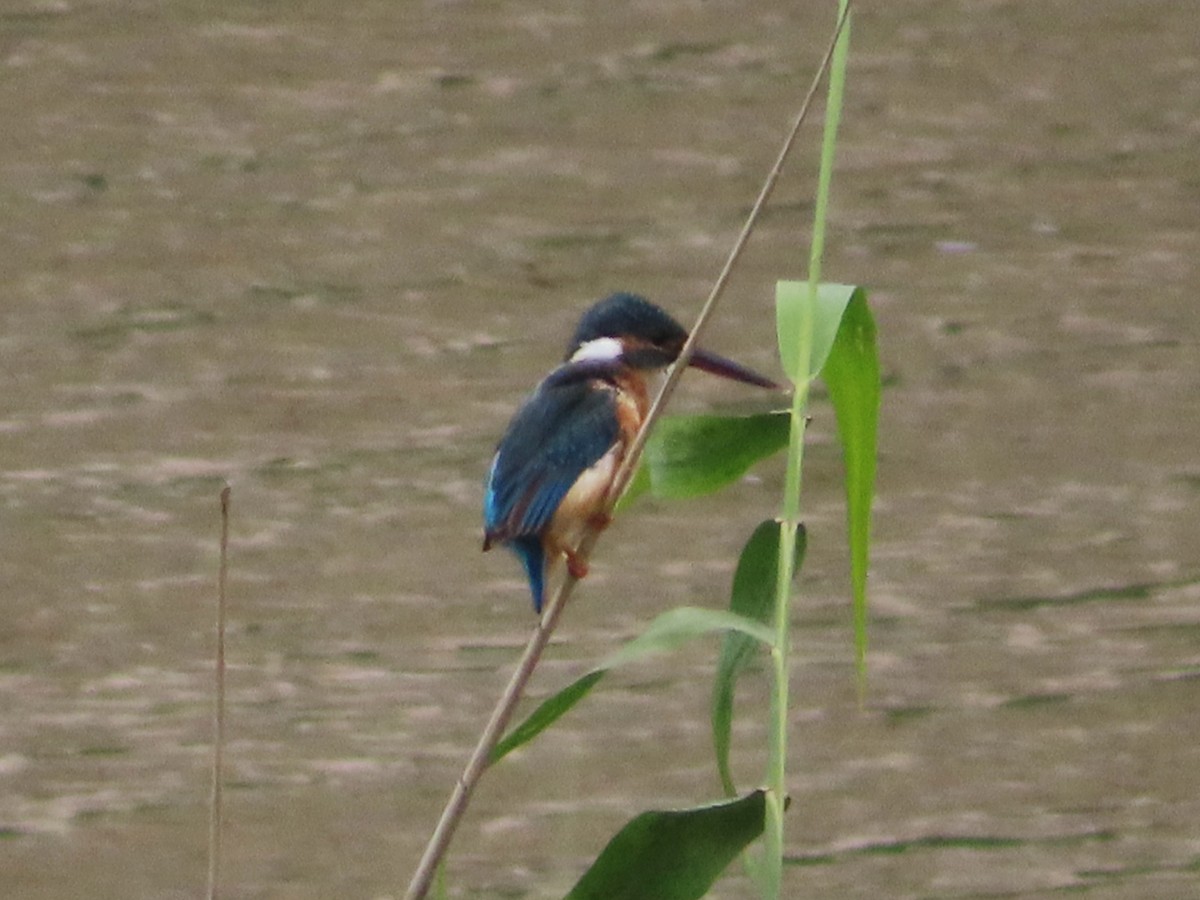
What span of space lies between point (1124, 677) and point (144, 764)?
1.94 feet

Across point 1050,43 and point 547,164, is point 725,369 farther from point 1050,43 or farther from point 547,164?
point 1050,43

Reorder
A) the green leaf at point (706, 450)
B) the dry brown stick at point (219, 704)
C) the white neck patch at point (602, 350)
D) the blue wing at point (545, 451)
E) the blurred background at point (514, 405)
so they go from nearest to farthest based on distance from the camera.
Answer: the dry brown stick at point (219, 704) → the green leaf at point (706, 450) → the blue wing at point (545, 451) → the white neck patch at point (602, 350) → the blurred background at point (514, 405)

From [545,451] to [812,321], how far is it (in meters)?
0.46

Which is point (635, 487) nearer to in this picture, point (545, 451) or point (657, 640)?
point (657, 640)

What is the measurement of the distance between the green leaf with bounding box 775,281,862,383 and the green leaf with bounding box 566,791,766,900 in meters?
0.11

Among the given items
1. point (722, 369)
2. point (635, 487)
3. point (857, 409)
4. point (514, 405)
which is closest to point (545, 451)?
point (722, 369)

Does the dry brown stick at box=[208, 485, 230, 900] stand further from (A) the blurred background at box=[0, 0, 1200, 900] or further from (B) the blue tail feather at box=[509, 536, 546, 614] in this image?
(A) the blurred background at box=[0, 0, 1200, 900]

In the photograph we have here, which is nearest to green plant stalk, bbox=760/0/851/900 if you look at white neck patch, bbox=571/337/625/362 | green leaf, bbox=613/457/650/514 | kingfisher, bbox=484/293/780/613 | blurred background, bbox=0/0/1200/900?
green leaf, bbox=613/457/650/514

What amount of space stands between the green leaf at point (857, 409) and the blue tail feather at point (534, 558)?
0.43 m

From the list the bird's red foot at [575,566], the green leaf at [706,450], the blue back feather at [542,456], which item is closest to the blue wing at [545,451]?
the blue back feather at [542,456]

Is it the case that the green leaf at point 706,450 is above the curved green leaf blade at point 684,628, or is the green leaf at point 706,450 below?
above

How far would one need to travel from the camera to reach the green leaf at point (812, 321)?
0.63 meters

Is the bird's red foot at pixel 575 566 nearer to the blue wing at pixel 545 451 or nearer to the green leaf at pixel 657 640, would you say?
the green leaf at pixel 657 640

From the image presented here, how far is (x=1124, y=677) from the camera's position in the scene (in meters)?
1.50
